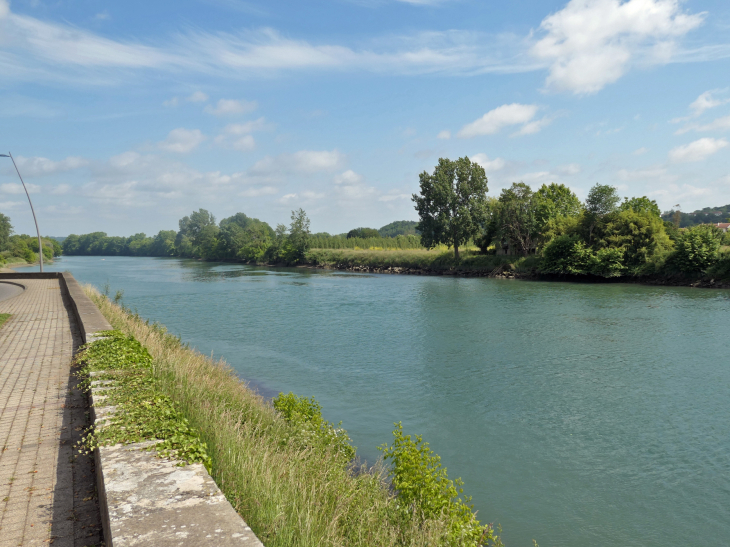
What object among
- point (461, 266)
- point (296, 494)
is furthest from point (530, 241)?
point (296, 494)

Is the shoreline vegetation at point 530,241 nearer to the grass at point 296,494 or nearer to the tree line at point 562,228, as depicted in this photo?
the tree line at point 562,228

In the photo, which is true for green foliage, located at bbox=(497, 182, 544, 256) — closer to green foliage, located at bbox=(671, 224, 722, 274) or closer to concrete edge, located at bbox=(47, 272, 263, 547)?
green foliage, located at bbox=(671, 224, 722, 274)

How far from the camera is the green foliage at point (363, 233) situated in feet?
367

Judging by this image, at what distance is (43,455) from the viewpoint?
5086mm

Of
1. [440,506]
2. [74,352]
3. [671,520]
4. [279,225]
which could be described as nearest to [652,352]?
[671,520]

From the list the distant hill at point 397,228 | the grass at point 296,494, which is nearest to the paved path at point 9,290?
the grass at point 296,494

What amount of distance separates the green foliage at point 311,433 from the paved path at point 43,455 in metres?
2.88

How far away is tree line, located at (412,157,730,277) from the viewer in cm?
4272

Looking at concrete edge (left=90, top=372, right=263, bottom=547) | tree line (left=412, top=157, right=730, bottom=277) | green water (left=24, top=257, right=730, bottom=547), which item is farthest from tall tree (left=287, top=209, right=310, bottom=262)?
concrete edge (left=90, top=372, right=263, bottom=547)

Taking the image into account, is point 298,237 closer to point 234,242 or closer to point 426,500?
point 234,242

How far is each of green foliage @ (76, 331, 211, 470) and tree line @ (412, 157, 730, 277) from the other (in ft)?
147

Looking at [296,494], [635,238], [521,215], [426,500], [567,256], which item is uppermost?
[521,215]

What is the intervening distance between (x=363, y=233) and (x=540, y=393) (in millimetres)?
100927

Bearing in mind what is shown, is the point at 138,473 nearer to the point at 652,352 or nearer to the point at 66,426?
the point at 66,426
